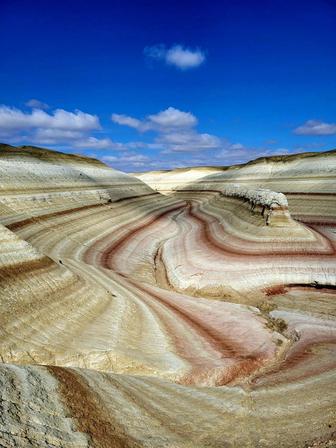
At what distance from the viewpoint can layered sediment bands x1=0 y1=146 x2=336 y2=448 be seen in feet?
12.6

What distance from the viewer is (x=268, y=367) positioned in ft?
22.7

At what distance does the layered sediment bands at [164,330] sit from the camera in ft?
12.6

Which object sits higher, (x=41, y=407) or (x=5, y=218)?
(x=5, y=218)

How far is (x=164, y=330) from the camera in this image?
755cm

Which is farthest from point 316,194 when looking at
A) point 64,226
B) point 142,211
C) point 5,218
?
point 5,218

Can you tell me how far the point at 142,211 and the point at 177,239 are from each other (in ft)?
25.9

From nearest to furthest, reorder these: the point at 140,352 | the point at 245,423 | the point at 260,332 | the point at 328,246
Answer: the point at 245,423
the point at 140,352
the point at 260,332
the point at 328,246

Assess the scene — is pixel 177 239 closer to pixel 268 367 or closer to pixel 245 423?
pixel 268 367

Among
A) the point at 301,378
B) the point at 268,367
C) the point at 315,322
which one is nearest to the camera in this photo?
the point at 301,378

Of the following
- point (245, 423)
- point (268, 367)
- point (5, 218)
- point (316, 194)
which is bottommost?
point (268, 367)

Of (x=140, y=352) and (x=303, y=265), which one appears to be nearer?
(x=140, y=352)

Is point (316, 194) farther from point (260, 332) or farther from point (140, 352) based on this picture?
point (140, 352)

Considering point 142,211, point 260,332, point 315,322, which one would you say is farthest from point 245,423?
point 142,211

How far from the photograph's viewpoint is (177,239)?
60.8 ft
